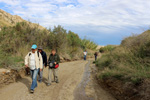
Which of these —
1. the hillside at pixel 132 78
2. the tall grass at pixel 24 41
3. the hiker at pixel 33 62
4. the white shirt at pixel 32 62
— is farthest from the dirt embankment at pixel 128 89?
the tall grass at pixel 24 41

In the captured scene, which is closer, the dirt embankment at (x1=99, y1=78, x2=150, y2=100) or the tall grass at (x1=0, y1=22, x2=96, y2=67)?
the dirt embankment at (x1=99, y1=78, x2=150, y2=100)

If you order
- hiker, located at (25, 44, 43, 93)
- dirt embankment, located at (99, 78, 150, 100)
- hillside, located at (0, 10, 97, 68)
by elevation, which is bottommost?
dirt embankment, located at (99, 78, 150, 100)

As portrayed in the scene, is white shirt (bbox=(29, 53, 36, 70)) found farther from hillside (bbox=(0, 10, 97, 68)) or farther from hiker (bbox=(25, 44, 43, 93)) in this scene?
hillside (bbox=(0, 10, 97, 68))

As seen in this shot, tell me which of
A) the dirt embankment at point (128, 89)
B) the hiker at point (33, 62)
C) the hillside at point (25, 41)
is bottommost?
the dirt embankment at point (128, 89)

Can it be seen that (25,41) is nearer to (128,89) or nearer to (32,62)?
(32,62)

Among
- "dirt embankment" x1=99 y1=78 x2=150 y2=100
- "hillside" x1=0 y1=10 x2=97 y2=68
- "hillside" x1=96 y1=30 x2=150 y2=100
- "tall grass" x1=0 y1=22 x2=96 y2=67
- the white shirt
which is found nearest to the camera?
"dirt embankment" x1=99 y1=78 x2=150 y2=100

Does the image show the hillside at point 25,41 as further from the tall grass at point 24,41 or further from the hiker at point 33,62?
the hiker at point 33,62

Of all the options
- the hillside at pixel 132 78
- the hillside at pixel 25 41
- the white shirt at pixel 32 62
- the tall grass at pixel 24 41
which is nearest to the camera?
the hillside at pixel 132 78

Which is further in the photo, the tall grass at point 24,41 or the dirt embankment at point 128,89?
the tall grass at point 24,41

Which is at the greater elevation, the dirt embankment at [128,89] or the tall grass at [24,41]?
the tall grass at [24,41]

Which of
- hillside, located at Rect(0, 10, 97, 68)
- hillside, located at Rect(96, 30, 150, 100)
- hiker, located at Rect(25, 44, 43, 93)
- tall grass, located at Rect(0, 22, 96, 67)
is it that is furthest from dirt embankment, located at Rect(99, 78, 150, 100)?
tall grass, located at Rect(0, 22, 96, 67)

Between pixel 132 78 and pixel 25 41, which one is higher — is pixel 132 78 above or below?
below

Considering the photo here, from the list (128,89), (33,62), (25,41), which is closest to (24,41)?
(25,41)

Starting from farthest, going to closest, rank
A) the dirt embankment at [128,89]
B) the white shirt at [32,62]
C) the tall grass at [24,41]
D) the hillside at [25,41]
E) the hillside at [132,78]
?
1. the tall grass at [24,41]
2. the hillside at [25,41]
3. the white shirt at [32,62]
4. the hillside at [132,78]
5. the dirt embankment at [128,89]
